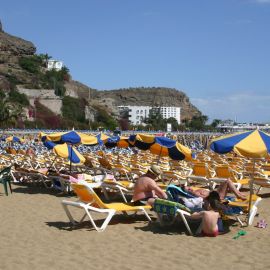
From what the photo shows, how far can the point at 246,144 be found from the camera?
22.0 ft

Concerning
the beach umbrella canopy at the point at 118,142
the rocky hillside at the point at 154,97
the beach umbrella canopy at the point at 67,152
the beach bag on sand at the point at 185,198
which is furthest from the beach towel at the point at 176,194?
the rocky hillside at the point at 154,97

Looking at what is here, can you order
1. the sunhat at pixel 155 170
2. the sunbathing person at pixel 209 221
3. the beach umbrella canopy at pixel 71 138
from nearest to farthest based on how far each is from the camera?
the sunbathing person at pixel 209 221
the sunhat at pixel 155 170
the beach umbrella canopy at pixel 71 138

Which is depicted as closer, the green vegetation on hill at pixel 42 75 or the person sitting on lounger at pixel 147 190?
the person sitting on lounger at pixel 147 190

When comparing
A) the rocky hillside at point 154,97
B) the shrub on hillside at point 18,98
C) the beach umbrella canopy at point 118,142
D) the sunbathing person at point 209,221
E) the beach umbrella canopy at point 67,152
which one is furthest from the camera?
the rocky hillside at point 154,97

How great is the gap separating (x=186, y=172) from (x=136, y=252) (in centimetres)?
794

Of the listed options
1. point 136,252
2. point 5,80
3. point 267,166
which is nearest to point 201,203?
point 136,252

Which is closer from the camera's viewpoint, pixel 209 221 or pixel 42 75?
pixel 209 221

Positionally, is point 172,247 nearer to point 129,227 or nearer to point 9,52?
point 129,227

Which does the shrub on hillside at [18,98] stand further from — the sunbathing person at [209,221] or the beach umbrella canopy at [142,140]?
the sunbathing person at [209,221]

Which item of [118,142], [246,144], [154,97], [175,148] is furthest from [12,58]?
[246,144]

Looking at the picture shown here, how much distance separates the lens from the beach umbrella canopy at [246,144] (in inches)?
258

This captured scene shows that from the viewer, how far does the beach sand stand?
521 centimetres

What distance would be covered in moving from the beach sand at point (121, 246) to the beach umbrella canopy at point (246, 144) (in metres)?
1.15

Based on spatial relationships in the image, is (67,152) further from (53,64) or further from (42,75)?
(53,64)
